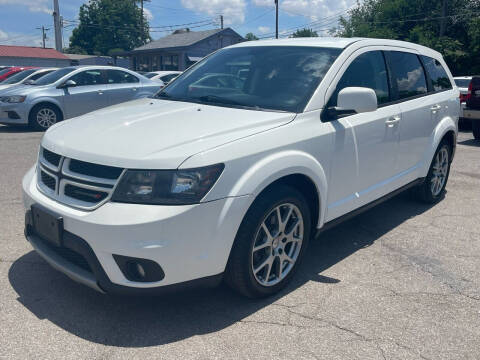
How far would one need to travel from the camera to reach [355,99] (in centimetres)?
341

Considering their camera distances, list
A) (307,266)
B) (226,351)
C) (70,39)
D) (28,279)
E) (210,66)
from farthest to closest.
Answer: (70,39)
(210,66)
(307,266)
(28,279)
(226,351)

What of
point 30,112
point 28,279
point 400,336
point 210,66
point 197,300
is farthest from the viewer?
point 30,112

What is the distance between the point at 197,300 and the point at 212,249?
2.19 feet

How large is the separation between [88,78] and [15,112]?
1835mm

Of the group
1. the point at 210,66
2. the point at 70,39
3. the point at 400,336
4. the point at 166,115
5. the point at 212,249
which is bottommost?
the point at 400,336

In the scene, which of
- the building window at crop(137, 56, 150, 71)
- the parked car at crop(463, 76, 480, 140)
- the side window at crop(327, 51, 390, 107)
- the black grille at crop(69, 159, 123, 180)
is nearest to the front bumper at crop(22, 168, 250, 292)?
the black grille at crop(69, 159, 123, 180)

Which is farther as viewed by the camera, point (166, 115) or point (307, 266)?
point (307, 266)

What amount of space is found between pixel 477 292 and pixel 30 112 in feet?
33.1

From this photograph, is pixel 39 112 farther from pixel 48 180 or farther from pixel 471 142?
pixel 471 142

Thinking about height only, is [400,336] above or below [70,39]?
below

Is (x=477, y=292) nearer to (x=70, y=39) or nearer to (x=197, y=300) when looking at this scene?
(x=197, y=300)

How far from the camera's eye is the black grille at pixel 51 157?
3066 mm

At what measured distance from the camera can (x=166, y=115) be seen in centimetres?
342

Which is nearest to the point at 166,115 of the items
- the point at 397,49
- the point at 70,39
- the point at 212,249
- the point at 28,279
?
the point at 212,249
